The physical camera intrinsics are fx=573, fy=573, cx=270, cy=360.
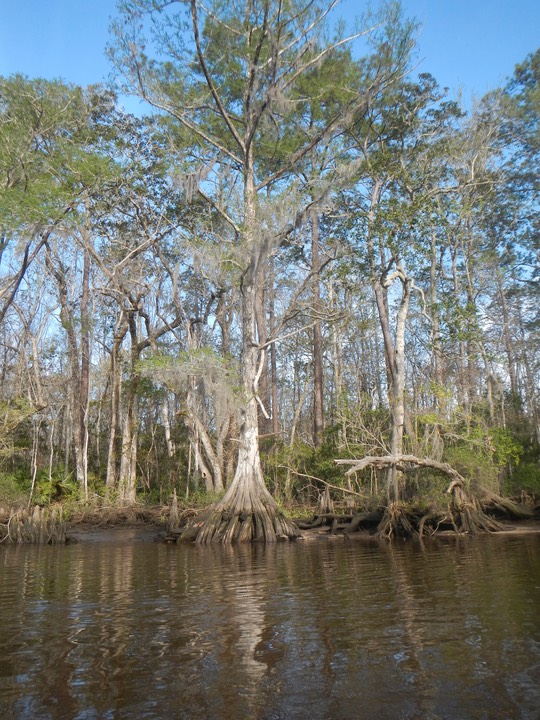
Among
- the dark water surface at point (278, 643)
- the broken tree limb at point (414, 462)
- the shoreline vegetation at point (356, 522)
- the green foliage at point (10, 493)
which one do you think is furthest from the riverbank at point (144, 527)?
the dark water surface at point (278, 643)

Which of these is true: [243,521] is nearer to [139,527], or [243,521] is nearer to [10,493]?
[139,527]

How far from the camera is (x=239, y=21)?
597 inches

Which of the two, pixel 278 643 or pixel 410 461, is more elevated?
pixel 410 461

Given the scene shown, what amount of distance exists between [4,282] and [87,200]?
4306 millimetres

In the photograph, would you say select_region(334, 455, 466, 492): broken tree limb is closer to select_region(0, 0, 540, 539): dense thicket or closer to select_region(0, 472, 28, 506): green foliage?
select_region(0, 0, 540, 539): dense thicket

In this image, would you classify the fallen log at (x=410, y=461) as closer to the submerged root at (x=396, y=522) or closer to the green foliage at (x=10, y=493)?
the submerged root at (x=396, y=522)

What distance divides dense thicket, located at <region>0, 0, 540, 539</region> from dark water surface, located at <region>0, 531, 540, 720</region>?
6.13 m

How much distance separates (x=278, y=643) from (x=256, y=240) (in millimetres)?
11425

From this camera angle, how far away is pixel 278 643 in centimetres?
457

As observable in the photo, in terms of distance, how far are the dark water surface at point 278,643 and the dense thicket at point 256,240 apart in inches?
241

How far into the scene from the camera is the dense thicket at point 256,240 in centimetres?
1523

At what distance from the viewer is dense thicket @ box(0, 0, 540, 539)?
15.2 m

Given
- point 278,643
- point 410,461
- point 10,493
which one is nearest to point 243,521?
point 410,461

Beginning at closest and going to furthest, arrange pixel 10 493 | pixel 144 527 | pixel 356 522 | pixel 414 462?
pixel 414 462 → pixel 356 522 → pixel 10 493 → pixel 144 527
